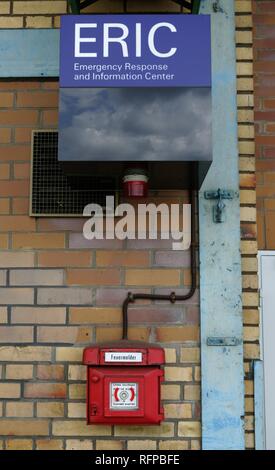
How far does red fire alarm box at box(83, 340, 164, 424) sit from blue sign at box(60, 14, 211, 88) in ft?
3.93

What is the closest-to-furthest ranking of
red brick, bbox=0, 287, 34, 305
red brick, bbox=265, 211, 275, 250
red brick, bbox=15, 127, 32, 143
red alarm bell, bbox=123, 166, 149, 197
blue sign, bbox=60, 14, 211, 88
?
blue sign, bbox=60, 14, 211, 88
red alarm bell, bbox=123, 166, 149, 197
red brick, bbox=0, 287, 34, 305
red brick, bbox=15, 127, 32, 143
red brick, bbox=265, 211, 275, 250

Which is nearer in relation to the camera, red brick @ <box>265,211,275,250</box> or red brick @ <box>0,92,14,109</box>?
red brick @ <box>0,92,14,109</box>

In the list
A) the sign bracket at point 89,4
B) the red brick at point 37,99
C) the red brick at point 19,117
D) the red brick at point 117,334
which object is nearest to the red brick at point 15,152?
the red brick at point 19,117

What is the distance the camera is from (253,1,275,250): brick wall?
308cm

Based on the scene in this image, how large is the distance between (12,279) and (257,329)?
4.05 feet

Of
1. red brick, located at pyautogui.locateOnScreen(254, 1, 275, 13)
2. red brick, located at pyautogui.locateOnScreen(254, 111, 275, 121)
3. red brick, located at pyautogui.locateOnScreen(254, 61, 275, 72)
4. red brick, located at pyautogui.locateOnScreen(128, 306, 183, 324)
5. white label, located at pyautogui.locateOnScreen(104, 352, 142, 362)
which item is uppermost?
red brick, located at pyautogui.locateOnScreen(254, 1, 275, 13)

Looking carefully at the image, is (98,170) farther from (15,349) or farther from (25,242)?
(15,349)

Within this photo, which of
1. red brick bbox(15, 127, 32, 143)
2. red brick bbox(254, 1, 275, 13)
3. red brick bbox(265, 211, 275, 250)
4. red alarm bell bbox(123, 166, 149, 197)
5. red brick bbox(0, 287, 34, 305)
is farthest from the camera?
red brick bbox(254, 1, 275, 13)

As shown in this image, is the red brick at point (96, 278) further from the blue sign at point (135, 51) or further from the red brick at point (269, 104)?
the red brick at point (269, 104)

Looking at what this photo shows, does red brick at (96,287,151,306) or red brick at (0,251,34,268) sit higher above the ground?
red brick at (0,251,34,268)

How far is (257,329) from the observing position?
2672mm

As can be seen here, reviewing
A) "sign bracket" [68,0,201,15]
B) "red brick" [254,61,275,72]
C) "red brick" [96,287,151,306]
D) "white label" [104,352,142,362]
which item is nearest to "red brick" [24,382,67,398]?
"white label" [104,352,142,362]

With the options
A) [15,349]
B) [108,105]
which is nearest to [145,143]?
[108,105]

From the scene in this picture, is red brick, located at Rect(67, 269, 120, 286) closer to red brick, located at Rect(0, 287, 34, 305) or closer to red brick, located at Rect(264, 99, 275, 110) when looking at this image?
red brick, located at Rect(0, 287, 34, 305)
